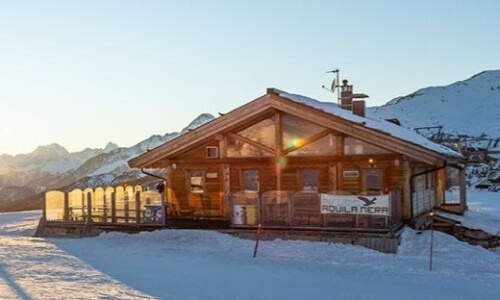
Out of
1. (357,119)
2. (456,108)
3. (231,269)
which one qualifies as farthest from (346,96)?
(456,108)

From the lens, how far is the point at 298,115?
21.6m

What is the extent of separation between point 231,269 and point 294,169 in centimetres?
753

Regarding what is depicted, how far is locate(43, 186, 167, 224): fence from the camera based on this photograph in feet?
74.0

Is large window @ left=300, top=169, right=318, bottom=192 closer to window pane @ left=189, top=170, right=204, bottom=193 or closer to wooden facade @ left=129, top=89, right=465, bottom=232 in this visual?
wooden facade @ left=129, top=89, right=465, bottom=232

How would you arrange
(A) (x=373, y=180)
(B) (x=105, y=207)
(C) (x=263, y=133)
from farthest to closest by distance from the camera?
(B) (x=105, y=207) < (C) (x=263, y=133) < (A) (x=373, y=180)

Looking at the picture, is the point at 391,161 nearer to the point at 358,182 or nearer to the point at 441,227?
the point at 358,182

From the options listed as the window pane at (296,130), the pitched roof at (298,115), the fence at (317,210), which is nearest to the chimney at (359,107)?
the pitched roof at (298,115)

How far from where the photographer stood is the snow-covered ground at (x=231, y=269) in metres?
12.6

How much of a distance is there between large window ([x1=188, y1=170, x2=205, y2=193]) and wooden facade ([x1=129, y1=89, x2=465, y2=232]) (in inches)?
1.6

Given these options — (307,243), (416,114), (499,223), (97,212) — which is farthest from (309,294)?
(416,114)

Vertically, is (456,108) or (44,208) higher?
(456,108)

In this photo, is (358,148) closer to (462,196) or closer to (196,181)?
(196,181)

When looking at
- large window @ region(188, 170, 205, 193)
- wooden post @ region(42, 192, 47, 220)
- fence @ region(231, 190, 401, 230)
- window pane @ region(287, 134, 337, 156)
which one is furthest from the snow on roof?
wooden post @ region(42, 192, 47, 220)

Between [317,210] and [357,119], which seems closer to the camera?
[317,210]
